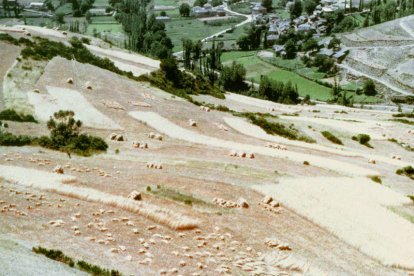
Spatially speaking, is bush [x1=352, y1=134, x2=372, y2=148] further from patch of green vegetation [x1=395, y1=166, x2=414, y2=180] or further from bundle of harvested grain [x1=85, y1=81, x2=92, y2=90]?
bundle of harvested grain [x1=85, y1=81, x2=92, y2=90]

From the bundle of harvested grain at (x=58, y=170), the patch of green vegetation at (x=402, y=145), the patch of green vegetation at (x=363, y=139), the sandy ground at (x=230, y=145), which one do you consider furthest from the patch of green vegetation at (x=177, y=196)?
the patch of green vegetation at (x=402, y=145)

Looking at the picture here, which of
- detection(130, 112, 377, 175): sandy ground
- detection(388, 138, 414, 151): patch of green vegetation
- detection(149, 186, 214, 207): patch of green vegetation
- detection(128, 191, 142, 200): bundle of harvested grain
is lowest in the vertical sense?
detection(388, 138, 414, 151): patch of green vegetation

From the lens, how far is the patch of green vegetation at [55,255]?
26186mm

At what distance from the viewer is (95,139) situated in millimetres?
54188

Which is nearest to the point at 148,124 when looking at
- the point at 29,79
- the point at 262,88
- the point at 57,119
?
the point at 57,119

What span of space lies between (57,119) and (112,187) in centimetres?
1880

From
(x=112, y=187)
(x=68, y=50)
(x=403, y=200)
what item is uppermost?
(x=68, y=50)

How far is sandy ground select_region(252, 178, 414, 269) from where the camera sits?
35.1 meters

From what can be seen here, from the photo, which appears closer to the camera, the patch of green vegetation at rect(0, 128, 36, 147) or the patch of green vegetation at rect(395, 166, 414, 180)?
the patch of green vegetation at rect(0, 128, 36, 147)

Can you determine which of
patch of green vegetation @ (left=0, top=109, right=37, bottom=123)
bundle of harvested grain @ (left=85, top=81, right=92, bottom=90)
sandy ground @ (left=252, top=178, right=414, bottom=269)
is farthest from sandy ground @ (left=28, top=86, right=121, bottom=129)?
sandy ground @ (left=252, top=178, right=414, bottom=269)

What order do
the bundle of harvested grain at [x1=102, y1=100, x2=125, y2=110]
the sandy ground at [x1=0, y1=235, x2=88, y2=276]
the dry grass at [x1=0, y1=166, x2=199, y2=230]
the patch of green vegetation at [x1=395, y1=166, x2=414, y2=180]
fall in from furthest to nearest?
the bundle of harvested grain at [x1=102, y1=100, x2=125, y2=110]
the patch of green vegetation at [x1=395, y1=166, x2=414, y2=180]
the dry grass at [x1=0, y1=166, x2=199, y2=230]
the sandy ground at [x1=0, y1=235, x2=88, y2=276]

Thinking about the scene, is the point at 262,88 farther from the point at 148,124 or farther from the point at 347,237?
the point at 347,237

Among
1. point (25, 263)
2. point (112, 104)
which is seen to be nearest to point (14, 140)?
point (112, 104)

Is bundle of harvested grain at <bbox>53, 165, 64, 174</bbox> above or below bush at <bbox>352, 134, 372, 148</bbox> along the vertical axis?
above
